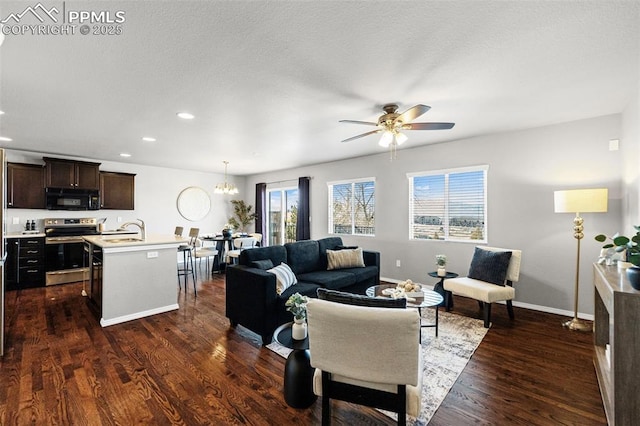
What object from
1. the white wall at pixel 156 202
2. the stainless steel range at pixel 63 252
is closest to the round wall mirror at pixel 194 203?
the white wall at pixel 156 202

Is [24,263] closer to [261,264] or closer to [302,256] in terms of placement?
[261,264]

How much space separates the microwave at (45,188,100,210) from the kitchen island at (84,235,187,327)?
8.42 feet

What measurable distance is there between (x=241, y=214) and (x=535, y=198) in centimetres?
731

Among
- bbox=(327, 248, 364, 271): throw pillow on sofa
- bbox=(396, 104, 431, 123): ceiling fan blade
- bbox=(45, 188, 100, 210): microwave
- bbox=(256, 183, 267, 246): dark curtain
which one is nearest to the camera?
bbox=(396, 104, 431, 123): ceiling fan blade

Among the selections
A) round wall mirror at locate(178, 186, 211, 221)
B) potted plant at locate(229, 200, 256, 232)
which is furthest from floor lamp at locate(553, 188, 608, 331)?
round wall mirror at locate(178, 186, 211, 221)

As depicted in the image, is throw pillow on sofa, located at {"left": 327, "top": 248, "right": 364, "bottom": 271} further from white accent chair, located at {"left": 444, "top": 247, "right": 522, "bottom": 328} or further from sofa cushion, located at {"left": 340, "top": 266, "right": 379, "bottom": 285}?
white accent chair, located at {"left": 444, "top": 247, "right": 522, "bottom": 328}

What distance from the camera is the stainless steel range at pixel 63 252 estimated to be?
17.6 feet

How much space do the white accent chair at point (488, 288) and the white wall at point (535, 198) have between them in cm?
62

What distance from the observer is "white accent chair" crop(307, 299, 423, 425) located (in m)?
1.46

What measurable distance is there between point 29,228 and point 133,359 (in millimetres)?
4989

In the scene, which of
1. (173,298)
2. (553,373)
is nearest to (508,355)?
(553,373)

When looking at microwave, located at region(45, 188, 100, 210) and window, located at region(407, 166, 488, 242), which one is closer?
window, located at region(407, 166, 488, 242)

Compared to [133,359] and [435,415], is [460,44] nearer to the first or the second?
[435,415]

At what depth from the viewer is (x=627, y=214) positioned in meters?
3.23
